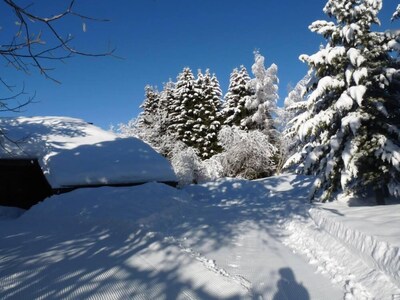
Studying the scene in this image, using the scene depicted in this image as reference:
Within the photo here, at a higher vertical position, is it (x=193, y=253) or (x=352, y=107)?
(x=352, y=107)

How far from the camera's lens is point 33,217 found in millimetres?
10852

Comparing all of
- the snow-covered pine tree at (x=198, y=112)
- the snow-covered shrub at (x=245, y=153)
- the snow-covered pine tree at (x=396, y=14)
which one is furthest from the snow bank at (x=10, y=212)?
the snow-covered pine tree at (x=198, y=112)

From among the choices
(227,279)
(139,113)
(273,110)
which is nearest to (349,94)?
(227,279)

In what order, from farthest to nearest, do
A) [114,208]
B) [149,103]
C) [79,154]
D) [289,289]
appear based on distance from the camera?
[149,103]
[79,154]
[114,208]
[289,289]

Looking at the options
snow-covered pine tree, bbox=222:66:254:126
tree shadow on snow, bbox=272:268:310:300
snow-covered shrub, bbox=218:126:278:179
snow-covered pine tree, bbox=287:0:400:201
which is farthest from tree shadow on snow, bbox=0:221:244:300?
snow-covered pine tree, bbox=222:66:254:126

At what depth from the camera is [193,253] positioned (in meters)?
6.68

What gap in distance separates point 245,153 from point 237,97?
8240mm

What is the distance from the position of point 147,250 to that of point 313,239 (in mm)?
3955

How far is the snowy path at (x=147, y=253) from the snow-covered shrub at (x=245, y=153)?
605 inches

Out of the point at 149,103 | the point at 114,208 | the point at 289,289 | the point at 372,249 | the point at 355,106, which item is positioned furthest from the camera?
the point at 149,103

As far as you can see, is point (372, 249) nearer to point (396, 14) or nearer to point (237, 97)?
point (396, 14)

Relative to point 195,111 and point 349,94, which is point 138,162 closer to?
point 349,94

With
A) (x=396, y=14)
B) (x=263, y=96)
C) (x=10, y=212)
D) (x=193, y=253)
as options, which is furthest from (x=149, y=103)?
(x=193, y=253)

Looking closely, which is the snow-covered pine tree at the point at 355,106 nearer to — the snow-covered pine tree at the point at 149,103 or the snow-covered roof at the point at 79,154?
the snow-covered roof at the point at 79,154
